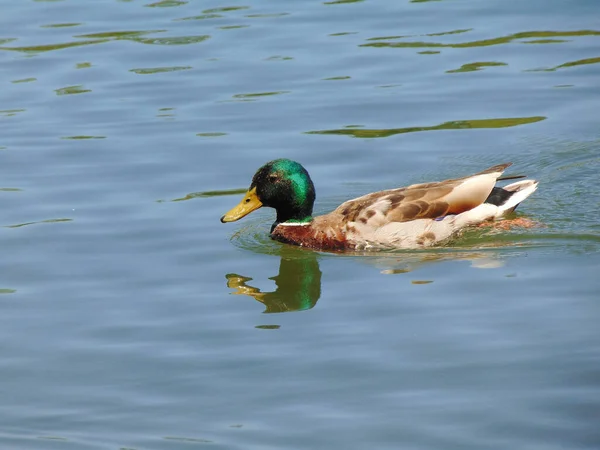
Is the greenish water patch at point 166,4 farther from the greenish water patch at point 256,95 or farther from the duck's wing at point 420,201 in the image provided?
the duck's wing at point 420,201

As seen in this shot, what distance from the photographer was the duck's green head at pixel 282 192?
37.8ft

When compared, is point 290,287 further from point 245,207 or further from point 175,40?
point 175,40

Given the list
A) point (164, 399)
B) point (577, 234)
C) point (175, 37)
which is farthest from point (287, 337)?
point (175, 37)

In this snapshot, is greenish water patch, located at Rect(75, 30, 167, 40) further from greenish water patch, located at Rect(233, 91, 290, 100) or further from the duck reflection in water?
the duck reflection in water

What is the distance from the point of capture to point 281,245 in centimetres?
1165

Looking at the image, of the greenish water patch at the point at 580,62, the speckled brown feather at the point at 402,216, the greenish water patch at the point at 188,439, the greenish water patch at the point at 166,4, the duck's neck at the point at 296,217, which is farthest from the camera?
the greenish water patch at the point at 166,4

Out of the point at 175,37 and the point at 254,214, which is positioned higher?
the point at 175,37

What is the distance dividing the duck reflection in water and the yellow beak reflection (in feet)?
1.95

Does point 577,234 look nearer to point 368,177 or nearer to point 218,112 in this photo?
point 368,177

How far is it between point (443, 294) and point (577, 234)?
1.85 meters

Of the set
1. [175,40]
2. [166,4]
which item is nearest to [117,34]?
[175,40]

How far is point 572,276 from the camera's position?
31.7 feet

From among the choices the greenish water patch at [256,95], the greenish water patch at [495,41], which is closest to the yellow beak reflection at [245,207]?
the greenish water patch at [256,95]

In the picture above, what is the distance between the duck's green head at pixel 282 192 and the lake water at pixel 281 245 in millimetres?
336
